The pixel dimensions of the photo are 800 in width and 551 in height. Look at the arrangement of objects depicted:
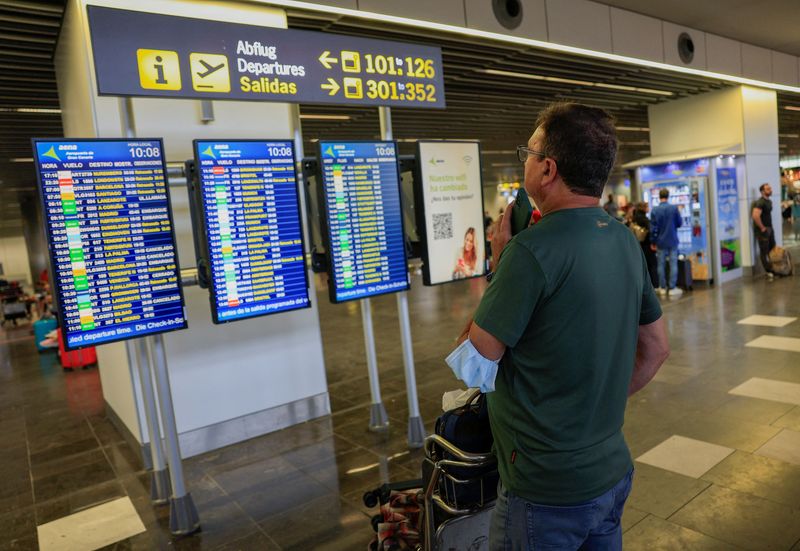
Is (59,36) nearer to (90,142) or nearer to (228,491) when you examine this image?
(90,142)

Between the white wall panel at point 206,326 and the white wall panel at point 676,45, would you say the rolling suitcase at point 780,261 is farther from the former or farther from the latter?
the white wall panel at point 206,326

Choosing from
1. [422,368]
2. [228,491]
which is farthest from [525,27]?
[228,491]

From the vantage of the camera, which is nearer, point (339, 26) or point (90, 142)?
point (90, 142)

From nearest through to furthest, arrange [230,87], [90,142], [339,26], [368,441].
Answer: [90,142] → [230,87] → [368,441] → [339,26]

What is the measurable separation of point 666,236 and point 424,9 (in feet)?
19.2

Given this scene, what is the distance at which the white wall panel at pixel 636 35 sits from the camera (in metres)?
7.08

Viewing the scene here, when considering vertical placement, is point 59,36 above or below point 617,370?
above

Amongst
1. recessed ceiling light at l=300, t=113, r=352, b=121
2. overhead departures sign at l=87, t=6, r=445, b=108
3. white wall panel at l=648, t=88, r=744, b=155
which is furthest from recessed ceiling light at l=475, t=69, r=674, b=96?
overhead departures sign at l=87, t=6, r=445, b=108

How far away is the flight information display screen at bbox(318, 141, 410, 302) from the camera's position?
145 inches

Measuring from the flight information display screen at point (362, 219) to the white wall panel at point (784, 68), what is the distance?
965 cm

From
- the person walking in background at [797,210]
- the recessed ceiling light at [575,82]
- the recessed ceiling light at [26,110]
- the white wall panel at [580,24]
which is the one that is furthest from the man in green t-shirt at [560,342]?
the person walking in background at [797,210]

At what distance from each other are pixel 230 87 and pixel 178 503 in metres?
2.36

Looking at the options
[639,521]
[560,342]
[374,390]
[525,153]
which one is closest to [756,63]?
[374,390]

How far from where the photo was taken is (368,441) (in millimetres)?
4207
